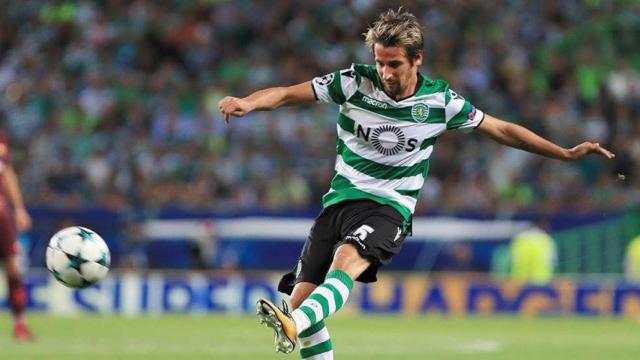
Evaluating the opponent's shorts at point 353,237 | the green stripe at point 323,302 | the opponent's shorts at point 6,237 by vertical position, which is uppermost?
the opponent's shorts at point 6,237

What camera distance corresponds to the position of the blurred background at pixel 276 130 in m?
20.4

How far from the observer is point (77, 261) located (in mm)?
8805

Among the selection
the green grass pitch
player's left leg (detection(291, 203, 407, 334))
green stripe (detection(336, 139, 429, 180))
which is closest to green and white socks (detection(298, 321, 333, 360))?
player's left leg (detection(291, 203, 407, 334))

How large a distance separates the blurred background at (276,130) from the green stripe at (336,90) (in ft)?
38.4

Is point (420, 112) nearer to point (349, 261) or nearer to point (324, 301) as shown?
point (349, 261)

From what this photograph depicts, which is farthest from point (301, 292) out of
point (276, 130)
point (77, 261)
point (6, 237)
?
point (276, 130)

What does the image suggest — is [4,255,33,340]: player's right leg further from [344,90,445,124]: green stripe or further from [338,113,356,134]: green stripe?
[344,90,445,124]: green stripe

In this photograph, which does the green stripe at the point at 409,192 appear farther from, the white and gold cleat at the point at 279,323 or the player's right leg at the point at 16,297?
the player's right leg at the point at 16,297

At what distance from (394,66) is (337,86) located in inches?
17.8

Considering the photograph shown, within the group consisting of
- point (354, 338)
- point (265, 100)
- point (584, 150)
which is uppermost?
point (354, 338)

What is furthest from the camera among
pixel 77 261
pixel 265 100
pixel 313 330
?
pixel 77 261

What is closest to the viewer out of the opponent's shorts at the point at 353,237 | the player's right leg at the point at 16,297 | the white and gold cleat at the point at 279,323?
the white and gold cleat at the point at 279,323

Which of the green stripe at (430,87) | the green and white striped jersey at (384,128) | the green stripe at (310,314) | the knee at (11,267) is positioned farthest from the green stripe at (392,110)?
the knee at (11,267)

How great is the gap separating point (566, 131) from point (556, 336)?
21.5 ft
